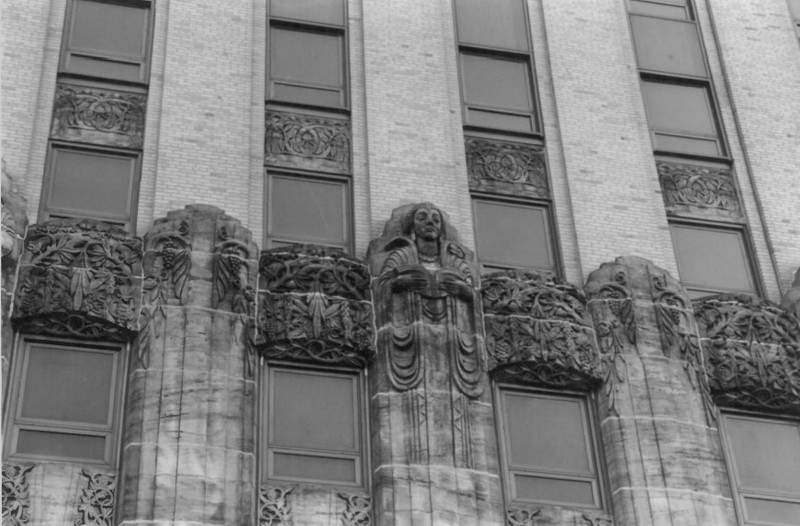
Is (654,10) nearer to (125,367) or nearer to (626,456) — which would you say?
(626,456)

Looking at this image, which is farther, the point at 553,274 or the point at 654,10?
the point at 654,10

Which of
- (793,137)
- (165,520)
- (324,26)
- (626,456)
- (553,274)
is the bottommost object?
(165,520)

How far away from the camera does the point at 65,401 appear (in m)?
18.4

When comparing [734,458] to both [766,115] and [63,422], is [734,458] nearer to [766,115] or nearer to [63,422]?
[766,115]

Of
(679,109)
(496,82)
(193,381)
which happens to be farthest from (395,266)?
(679,109)

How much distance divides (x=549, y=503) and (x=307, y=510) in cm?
333

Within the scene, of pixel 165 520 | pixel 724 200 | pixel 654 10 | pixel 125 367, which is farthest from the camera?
pixel 654 10

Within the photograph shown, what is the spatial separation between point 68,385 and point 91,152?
4.11m

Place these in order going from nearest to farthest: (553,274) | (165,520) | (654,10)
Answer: (165,520) < (553,274) < (654,10)

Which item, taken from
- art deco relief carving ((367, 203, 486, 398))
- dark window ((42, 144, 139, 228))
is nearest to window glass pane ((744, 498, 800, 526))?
art deco relief carving ((367, 203, 486, 398))

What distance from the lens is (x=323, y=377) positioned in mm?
19516

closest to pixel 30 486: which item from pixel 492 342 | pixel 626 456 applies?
pixel 492 342

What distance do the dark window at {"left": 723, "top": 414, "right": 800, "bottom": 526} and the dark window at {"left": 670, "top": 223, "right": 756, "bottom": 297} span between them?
2389 millimetres

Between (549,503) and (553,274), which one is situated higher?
(553,274)
